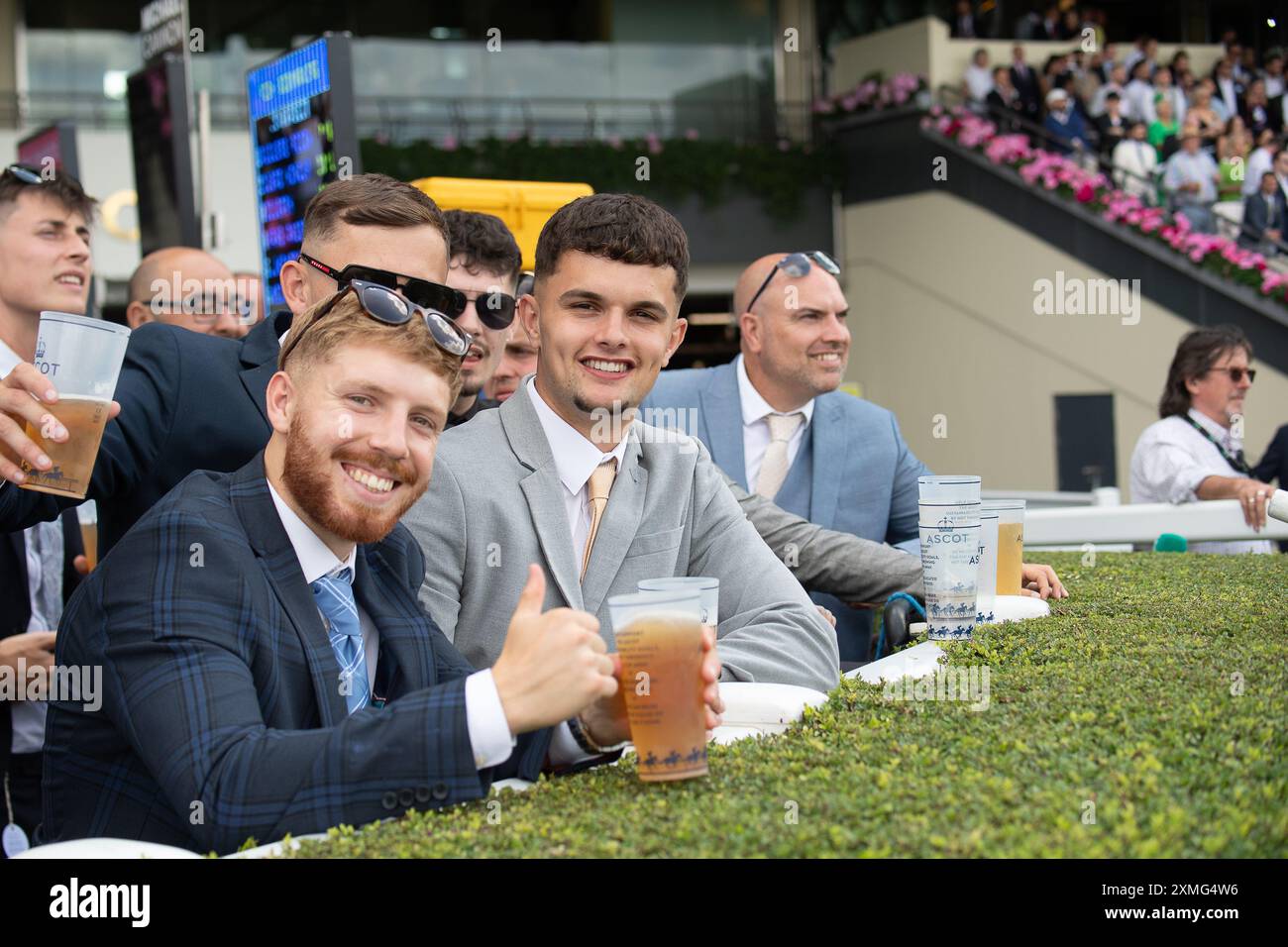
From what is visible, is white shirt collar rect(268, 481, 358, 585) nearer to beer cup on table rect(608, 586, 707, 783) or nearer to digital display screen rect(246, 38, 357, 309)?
beer cup on table rect(608, 586, 707, 783)

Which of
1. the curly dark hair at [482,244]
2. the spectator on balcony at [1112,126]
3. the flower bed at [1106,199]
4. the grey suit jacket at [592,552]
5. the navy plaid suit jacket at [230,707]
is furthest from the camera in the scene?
the spectator on balcony at [1112,126]

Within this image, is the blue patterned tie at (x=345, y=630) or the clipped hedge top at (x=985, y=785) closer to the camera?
the clipped hedge top at (x=985, y=785)

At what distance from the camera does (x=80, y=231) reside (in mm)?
4426

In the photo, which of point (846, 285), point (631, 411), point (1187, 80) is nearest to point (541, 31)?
point (846, 285)

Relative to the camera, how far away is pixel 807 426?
4242 millimetres

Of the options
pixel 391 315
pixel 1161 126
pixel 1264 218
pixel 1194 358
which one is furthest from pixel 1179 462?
pixel 1161 126

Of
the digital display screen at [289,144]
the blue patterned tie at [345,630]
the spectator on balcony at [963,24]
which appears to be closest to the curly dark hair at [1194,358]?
the digital display screen at [289,144]

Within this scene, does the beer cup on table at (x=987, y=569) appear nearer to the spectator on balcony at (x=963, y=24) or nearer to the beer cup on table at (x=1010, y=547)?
the beer cup on table at (x=1010, y=547)

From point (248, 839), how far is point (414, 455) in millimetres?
591

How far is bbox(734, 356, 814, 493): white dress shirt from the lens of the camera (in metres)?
4.24

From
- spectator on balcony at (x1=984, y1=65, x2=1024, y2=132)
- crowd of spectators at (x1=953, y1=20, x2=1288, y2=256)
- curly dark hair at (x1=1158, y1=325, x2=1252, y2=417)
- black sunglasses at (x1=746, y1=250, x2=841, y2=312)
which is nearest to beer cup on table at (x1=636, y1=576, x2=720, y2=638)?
black sunglasses at (x1=746, y1=250, x2=841, y2=312)

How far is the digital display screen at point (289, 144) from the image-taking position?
5.91 metres

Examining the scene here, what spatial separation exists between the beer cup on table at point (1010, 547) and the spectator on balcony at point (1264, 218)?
41.7ft

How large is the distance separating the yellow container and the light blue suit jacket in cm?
187
